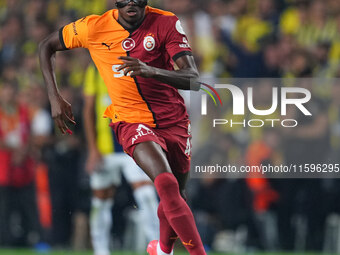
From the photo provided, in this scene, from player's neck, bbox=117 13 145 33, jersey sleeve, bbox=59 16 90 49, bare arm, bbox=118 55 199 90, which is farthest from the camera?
jersey sleeve, bbox=59 16 90 49

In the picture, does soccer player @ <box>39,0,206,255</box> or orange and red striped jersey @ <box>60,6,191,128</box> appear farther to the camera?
orange and red striped jersey @ <box>60,6,191,128</box>

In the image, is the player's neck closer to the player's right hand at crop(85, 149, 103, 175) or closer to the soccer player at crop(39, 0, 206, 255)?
the soccer player at crop(39, 0, 206, 255)

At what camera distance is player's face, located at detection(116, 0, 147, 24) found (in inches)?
238

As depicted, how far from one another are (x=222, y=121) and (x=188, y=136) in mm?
3528

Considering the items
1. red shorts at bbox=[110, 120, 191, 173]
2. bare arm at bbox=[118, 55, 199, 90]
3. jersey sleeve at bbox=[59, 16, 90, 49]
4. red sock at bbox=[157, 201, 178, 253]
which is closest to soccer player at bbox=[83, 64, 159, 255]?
red sock at bbox=[157, 201, 178, 253]

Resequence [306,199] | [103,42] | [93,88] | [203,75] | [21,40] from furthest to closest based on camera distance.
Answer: [21,40]
[203,75]
[306,199]
[93,88]
[103,42]

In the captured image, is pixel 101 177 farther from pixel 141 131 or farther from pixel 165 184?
pixel 165 184

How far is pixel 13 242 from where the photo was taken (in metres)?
10.8

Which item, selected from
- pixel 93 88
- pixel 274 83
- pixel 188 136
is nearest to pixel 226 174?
pixel 274 83

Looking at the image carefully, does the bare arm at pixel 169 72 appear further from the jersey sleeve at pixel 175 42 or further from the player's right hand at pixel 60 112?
the player's right hand at pixel 60 112

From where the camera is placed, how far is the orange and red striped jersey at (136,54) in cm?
614

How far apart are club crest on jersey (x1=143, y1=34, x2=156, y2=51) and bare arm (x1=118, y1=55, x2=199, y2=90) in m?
0.29

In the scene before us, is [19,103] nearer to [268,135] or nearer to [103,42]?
[268,135]

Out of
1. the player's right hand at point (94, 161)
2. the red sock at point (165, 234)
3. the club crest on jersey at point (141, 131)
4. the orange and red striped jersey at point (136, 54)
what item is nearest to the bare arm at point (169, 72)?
the orange and red striped jersey at point (136, 54)
